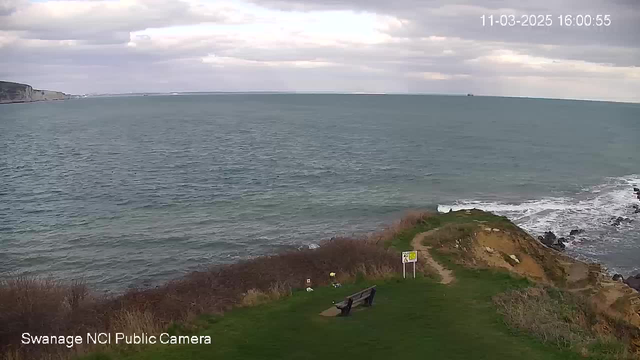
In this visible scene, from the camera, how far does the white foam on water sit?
4266 cm

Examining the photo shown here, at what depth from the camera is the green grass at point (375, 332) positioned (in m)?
14.1

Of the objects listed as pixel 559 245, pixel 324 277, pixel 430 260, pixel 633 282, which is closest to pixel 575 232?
pixel 559 245

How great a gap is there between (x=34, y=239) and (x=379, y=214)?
26.6 meters

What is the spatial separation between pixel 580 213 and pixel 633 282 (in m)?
18.6

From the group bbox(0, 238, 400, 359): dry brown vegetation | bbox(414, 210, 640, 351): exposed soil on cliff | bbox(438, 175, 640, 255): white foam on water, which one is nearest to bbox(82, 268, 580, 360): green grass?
bbox(0, 238, 400, 359): dry brown vegetation

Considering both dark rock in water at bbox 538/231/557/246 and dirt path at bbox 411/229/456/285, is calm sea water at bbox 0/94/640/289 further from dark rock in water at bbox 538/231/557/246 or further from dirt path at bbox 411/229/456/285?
dirt path at bbox 411/229/456/285

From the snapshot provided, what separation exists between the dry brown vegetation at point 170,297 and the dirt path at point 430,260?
209 cm

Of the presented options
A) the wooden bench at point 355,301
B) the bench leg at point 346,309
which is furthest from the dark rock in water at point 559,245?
the bench leg at point 346,309

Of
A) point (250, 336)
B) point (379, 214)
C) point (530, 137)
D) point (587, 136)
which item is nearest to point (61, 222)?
point (379, 214)

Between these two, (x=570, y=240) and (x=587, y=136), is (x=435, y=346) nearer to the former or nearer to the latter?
(x=570, y=240)

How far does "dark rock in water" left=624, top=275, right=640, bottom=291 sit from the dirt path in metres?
12.1

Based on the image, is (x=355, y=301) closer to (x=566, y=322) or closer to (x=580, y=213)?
(x=566, y=322)

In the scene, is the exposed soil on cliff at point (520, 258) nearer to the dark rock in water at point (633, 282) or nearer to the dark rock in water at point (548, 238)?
the dark rock in water at point (633, 282)

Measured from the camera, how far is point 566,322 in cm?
1759
